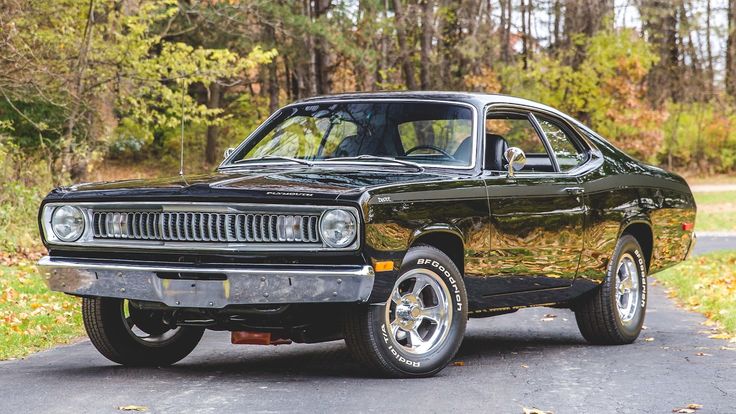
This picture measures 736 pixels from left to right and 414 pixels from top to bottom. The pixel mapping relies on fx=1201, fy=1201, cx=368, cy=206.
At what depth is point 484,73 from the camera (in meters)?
40.6

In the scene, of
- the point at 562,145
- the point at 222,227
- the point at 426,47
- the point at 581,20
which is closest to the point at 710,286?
the point at 562,145

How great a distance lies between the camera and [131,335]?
291 inches

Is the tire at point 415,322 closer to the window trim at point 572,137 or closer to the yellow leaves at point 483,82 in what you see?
the window trim at point 572,137

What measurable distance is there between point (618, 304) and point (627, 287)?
220 millimetres

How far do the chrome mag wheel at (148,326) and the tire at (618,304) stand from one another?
9.98ft

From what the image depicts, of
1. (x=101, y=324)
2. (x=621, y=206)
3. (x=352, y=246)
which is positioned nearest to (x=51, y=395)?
(x=101, y=324)

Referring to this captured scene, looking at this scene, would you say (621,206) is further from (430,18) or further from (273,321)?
(430,18)

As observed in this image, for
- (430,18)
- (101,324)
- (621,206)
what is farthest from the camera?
(430,18)

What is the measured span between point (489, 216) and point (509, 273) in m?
0.48

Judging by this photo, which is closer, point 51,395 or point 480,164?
point 51,395

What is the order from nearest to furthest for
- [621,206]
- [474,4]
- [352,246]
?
[352,246]
[621,206]
[474,4]

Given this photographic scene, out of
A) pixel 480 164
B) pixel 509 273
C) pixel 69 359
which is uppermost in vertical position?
pixel 480 164

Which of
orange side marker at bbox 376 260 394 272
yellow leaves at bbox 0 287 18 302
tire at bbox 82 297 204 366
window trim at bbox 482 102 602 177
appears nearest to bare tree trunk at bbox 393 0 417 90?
yellow leaves at bbox 0 287 18 302

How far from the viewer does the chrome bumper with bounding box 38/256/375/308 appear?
20.0 ft
